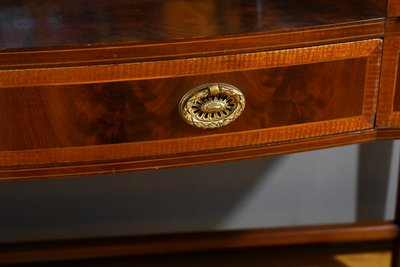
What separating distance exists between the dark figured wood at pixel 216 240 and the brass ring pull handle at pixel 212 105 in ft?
1.65

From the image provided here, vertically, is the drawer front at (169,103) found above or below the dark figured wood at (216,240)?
above

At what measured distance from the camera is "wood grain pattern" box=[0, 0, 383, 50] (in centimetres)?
58

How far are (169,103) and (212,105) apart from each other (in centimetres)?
5

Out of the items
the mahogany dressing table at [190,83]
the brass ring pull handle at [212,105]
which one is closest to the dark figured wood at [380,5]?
the mahogany dressing table at [190,83]

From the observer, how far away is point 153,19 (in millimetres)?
636

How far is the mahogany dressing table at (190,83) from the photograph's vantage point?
22.5 inches

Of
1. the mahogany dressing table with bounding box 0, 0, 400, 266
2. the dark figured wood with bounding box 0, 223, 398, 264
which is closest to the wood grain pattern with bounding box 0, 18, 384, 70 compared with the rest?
the mahogany dressing table with bounding box 0, 0, 400, 266

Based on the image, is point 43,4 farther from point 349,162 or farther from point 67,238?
point 349,162

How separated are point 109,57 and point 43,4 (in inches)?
8.8

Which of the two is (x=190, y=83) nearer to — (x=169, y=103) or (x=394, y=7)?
(x=169, y=103)

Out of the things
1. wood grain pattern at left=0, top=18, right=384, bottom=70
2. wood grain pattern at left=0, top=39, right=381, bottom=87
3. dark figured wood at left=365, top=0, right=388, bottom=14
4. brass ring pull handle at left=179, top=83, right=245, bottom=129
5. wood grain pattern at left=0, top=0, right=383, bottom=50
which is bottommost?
brass ring pull handle at left=179, top=83, right=245, bottom=129

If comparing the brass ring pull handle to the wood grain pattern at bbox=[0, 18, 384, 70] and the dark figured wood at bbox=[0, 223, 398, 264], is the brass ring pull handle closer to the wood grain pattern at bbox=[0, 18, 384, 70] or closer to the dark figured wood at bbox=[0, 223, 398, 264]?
the wood grain pattern at bbox=[0, 18, 384, 70]

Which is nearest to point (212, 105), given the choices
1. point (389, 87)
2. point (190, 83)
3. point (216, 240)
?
point (190, 83)

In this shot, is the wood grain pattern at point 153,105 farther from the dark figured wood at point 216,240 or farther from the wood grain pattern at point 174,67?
the dark figured wood at point 216,240
